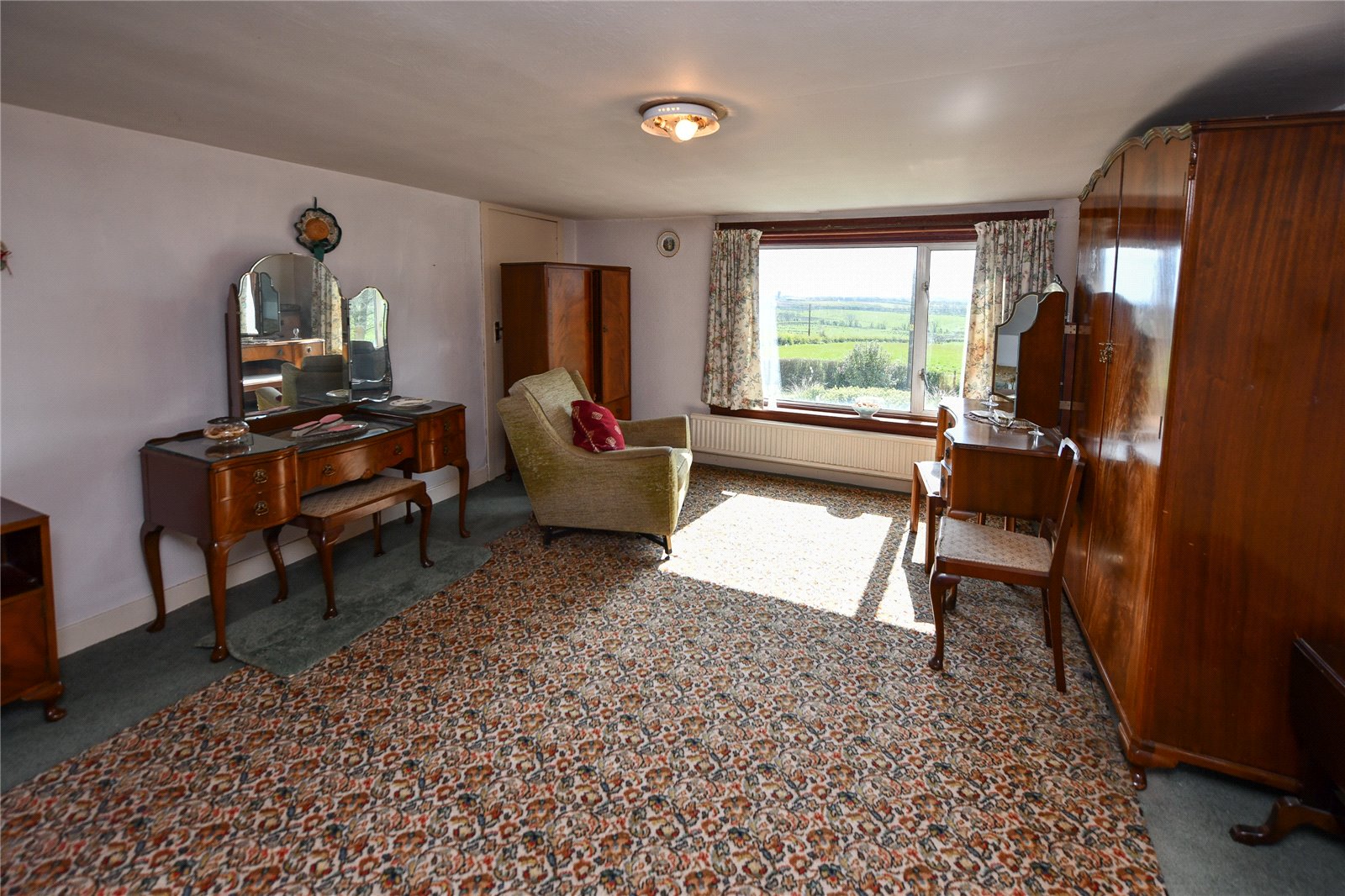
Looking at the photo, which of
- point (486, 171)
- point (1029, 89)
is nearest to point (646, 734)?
point (1029, 89)

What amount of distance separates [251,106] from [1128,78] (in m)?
3.01

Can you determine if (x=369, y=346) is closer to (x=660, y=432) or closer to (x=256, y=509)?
(x=256, y=509)

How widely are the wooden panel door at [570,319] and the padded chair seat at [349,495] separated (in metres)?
1.77

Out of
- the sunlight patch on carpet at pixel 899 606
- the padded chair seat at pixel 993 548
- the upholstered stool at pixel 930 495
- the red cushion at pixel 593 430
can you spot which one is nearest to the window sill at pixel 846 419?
the upholstered stool at pixel 930 495

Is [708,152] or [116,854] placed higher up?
[708,152]

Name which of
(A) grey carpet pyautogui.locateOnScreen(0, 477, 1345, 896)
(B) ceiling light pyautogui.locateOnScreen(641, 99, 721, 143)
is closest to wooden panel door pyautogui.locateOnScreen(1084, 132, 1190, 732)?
(A) grey carpet pyautogui.locateOnScreen(0, 477, 1345, 896)

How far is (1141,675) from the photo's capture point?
2.05 m

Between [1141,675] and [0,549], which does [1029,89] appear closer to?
[1141,675]

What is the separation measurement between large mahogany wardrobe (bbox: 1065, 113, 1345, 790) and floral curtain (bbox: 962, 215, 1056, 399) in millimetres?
2481

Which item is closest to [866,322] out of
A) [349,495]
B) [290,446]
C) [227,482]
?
[349,495]

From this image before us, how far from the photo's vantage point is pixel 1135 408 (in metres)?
2.17

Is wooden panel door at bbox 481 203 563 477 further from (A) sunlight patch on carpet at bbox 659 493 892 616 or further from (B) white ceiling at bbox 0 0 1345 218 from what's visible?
(A) sunlight patch on carpet at bbox 659 493 892 616

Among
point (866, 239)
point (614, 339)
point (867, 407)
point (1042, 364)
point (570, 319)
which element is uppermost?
point (866, 239)

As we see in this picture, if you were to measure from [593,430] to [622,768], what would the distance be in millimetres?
2095
